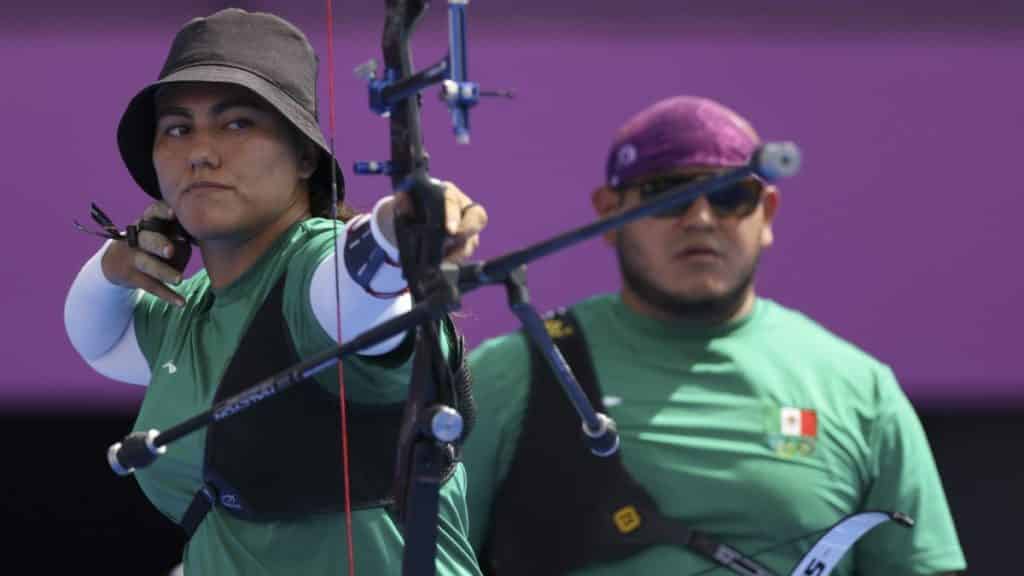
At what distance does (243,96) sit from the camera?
2.04m

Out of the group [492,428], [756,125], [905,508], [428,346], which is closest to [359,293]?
[428,346]

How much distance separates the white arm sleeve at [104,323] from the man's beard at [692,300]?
31.0 inches

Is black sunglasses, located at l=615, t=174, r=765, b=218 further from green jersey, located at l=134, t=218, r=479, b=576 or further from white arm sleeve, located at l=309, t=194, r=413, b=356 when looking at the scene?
white arm sleeve, located at l=309, t=194, r=413, b=356

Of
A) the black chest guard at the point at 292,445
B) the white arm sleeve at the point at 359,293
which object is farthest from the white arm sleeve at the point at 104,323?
the white arm sleeve at the point at 359,293

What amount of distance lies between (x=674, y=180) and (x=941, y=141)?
3.02ft

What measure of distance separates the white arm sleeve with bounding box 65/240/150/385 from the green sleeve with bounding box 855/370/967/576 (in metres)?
1.06

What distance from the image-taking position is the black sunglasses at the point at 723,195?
8.73ft

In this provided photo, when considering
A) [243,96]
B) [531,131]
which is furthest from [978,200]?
[243,96]

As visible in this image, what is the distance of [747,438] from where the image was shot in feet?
8.53

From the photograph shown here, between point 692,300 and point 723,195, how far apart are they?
16 centimetres

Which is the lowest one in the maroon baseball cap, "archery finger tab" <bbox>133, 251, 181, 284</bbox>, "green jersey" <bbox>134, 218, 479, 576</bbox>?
"green jersey" <bbox>134, 218, 479, 576</bbox>

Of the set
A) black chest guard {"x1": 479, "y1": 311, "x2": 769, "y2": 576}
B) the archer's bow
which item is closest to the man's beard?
black chest guard {"x1": 479, "y1": 311, "x2": 769, "y2": 576}

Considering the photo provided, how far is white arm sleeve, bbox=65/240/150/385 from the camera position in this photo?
2.27 m

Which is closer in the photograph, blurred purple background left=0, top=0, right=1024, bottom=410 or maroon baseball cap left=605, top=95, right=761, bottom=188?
maroon baseball cap left=605, top=95, right=761, bottom=188
